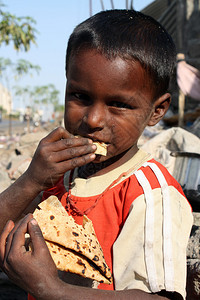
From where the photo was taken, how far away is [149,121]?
149 cm

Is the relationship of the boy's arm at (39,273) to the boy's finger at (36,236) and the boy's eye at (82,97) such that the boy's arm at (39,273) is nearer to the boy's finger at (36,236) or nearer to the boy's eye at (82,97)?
the boy's finger at (36,236)

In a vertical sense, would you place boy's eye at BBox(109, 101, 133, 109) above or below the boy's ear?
above

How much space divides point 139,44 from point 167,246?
0.74 metres

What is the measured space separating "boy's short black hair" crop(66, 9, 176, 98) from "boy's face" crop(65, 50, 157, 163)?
33 millimetres

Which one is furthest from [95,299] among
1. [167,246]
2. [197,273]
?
[197,273]

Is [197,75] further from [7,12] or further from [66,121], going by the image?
[7,12]

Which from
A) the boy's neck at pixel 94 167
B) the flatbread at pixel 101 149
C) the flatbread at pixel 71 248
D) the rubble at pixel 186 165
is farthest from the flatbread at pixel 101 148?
the rubble at pixel 186 165

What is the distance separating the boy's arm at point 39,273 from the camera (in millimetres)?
1052

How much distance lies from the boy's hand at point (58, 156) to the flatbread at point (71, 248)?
156 millimetres

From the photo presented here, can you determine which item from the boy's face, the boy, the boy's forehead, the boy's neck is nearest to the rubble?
the boy

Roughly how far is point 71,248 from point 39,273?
131 mm

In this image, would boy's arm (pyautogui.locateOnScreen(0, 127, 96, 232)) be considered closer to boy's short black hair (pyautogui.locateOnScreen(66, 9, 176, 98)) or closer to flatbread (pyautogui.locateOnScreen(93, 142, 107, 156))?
flatbread (pyautogui.locateOnScreen(93, 142, 107, 156))

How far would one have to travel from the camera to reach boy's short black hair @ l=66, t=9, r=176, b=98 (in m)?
1.24

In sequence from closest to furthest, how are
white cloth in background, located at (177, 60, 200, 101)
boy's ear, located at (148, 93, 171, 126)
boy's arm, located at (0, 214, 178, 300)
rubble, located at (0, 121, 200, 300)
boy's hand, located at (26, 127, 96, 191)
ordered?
boy's arm, located at (0, 214, 178, 300)
boy's hand, located at (26, 127, 96, 191)
boy's ear, located at (148, 93, 171, 126)
rubble, located at (0, 121, 200, 300)
white cloth in background, located at (177, 60, 200, 101)
